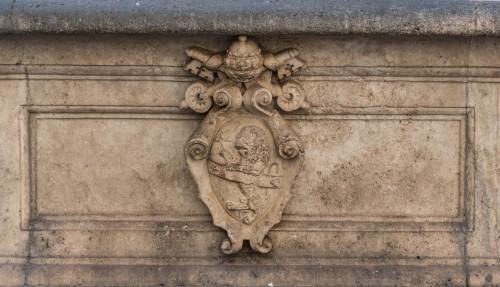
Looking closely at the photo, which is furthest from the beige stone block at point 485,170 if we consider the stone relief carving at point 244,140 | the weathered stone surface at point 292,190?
the stone relief carving at point 244,140

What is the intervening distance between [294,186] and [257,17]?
2.89 feet

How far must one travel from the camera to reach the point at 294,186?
5512 mm

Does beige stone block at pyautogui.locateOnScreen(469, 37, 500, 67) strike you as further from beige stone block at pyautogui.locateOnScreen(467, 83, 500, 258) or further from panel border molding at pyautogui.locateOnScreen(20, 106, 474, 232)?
panel border molding at pyautogui.locateOnScreen(20, 106, 474, 232)

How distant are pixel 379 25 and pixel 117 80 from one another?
1.24 metres

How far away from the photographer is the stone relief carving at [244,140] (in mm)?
5312

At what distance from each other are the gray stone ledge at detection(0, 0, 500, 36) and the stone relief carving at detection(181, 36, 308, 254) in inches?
9.6

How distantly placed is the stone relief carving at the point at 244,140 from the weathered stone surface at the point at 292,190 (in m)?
0.10

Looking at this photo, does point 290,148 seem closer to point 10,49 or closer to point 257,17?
point 257,17

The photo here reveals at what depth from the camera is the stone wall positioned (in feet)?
17.8

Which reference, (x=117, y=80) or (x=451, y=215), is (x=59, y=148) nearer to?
(x=117, y=80)

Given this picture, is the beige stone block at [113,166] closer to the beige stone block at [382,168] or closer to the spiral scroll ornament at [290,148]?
the spiral scroll ornament at [290,148]

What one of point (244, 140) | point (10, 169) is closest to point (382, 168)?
point (244, 140)

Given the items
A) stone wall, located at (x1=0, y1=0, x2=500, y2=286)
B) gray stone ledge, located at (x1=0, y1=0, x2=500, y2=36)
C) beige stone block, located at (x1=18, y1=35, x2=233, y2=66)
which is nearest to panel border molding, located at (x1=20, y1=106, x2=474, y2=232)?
stone wall, located at (x1=0, y1=0, x2=500, y2=286)

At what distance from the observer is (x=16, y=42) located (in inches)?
213
